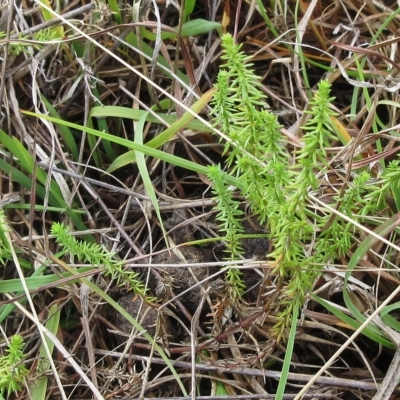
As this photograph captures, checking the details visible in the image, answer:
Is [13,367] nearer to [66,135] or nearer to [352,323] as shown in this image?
[66,135]

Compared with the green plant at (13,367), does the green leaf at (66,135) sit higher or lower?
higher

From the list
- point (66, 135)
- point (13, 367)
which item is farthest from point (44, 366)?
point (66, 135)

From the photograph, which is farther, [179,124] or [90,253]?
[179,124]

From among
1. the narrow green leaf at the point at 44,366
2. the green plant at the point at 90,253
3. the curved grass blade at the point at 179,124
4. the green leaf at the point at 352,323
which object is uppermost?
the curved grass blade at the point at 179,124

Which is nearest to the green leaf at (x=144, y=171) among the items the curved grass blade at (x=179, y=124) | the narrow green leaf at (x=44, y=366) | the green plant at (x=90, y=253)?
the curved grass blade at (x=179, y=124)

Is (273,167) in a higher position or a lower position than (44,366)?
higher

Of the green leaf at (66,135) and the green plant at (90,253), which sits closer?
the green plant at (90,253)

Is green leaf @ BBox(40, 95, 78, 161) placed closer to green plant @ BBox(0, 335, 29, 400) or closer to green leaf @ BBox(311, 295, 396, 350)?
green plant @ BBox(0, 335, 29, 400)

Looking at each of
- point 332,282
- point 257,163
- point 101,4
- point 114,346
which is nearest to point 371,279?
point 332,282

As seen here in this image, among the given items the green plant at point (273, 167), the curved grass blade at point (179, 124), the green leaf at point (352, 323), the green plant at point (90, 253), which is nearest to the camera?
the green plant at point (273, 167)

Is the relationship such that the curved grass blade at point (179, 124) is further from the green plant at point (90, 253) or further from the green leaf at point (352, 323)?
the green leaf at point (352, 323)

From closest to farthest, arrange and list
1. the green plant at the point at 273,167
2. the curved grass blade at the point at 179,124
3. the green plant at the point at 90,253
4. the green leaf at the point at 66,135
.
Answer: the green plant at the point at 273,167 → the green plant at the point at 90,253 → the curved grass blade at the point at 179,124 → the green leaf at the point at 66,135
